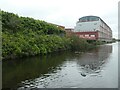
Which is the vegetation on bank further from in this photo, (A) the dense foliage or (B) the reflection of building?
(B) the reflection of building

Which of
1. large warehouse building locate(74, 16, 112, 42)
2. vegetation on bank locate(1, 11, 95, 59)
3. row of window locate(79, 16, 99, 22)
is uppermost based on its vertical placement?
row of window locate(79, 16, 99, 22)

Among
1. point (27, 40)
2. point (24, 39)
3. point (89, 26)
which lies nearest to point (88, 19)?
point (89, 26)

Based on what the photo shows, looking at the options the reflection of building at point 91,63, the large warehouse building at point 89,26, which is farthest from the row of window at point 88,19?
the reflection of building at point 91,63

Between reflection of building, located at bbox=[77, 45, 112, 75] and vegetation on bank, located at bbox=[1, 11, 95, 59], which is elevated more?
vegetation on bank, located at bbox=[1, 11, 95, 59]

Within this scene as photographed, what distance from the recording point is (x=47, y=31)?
4178cm

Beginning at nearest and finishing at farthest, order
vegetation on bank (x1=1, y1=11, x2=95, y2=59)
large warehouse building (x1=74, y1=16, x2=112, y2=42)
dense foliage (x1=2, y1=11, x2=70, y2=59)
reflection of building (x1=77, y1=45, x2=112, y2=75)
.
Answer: reflection of building (x1=77, y1=45, x2=112, y2=75) < dense foliage (x1=2, y1=11, x2=70, y2=59) < vegetation on bank (x1=1, y1=11, x2=95, y2=59) < large warehouse building (x1=74, y1=16, x2=112, y2=42)

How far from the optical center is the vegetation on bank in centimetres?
2421

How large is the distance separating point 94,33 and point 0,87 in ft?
223

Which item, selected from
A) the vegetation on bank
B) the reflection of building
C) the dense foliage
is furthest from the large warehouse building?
the reflection of building

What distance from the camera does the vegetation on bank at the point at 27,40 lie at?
24.2m

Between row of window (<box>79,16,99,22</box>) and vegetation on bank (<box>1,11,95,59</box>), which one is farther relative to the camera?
row of window (<box>79,16,99,22</box>)

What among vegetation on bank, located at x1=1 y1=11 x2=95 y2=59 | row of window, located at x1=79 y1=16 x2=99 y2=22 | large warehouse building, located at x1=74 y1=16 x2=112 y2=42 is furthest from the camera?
row of window, located at x1=79 y1=16 x2=99 y2=22

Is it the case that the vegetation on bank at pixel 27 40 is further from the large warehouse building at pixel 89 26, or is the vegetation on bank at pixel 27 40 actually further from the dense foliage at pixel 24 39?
the large warehouse building at pixel 89 26

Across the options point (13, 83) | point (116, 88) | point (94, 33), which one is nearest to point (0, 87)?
Result: point (13, 83)
